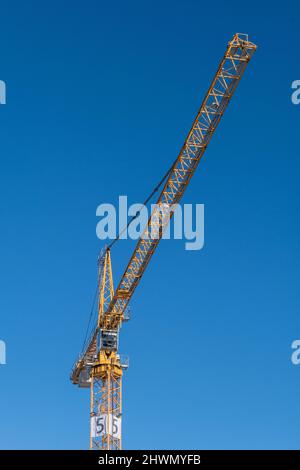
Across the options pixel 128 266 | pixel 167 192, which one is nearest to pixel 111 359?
pixel 128 266

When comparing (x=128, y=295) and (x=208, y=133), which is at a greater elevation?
(x=208, y=133)

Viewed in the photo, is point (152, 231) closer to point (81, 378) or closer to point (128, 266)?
point (128, 266)

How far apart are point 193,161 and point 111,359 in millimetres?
21510

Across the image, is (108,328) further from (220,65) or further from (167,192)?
(220,65)

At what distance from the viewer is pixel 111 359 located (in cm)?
8744

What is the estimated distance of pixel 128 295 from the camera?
84062 mm
